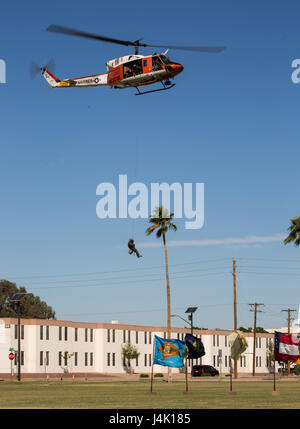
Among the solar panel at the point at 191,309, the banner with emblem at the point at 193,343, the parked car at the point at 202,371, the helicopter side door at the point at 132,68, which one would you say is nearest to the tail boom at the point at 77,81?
the helicopter side door at the point at 132,68

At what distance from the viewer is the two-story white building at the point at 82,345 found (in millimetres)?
107375

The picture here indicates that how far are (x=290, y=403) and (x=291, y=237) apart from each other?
55.7 meters

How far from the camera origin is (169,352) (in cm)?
4519

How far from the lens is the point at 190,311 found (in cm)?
8281

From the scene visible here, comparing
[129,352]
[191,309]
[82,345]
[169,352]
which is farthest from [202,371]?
[169,352]

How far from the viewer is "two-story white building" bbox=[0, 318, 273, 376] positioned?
107375 mm

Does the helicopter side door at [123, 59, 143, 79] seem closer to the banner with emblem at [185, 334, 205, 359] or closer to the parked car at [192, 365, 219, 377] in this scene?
the banner with emblem at [185, 334, 205, 359]

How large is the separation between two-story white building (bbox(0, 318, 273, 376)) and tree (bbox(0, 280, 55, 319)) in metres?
51.4

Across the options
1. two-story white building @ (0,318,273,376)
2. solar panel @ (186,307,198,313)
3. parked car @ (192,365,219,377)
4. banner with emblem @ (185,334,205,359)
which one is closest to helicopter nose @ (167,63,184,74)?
banner with emblem @ (185,334,205,359)

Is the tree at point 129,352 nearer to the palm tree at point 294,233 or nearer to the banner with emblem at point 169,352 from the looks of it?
the palm tree at point 294,233

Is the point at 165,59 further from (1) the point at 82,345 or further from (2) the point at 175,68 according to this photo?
(1) the point at 82,345

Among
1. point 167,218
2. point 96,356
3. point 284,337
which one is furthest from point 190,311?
point 96,356

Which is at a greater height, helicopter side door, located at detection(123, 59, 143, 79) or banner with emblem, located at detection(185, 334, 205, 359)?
helicopter side door, located at detection(123, 59, 143, 79)

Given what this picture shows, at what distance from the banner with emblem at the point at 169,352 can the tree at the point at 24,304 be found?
133538 millimetres
